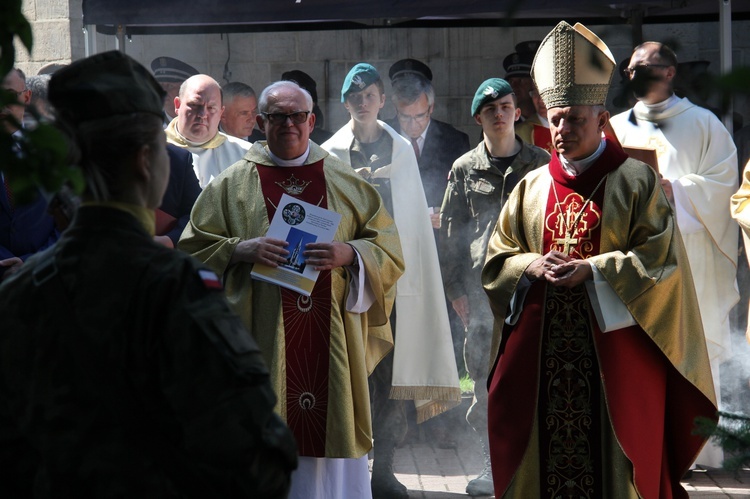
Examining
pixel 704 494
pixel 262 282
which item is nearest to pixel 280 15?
pixel 262 282

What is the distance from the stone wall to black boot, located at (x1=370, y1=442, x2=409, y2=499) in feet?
12.6

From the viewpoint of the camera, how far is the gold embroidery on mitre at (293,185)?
5156mm

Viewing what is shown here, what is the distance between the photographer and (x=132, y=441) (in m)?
2.04

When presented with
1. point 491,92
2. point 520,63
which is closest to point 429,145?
point 491,92

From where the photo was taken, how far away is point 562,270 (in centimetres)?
466

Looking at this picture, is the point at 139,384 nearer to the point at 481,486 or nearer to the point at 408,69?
the point at 481,486

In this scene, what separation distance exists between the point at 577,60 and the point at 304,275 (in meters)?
1.53

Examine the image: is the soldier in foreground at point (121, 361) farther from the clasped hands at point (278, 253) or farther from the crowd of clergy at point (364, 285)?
the clasped hands at point (278, 253)

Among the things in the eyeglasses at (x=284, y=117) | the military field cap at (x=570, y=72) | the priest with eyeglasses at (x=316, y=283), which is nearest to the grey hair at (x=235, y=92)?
the priest with eyeglasses at (x=316, y=283)

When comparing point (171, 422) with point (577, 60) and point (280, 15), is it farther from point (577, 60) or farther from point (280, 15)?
point (280, 15)

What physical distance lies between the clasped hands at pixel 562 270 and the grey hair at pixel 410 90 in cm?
288

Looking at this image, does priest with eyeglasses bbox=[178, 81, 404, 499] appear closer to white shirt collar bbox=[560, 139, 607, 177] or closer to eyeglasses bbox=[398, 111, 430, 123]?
white shirt collar bbox=[560, 139, 607, 177]

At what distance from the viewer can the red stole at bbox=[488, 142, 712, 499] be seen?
15.4 feet

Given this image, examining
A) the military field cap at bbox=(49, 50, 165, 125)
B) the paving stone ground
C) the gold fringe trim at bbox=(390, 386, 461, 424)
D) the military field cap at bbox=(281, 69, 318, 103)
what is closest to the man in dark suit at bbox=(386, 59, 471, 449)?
the paving stone ground
